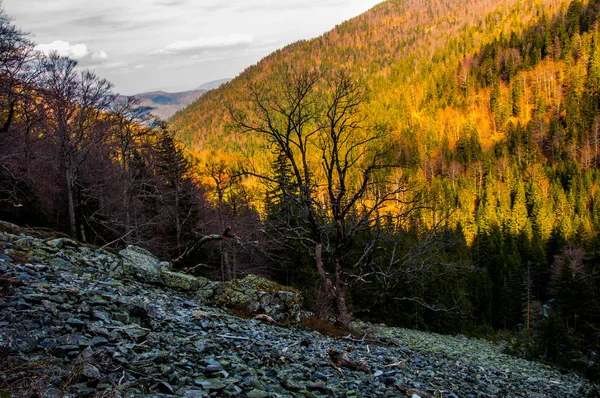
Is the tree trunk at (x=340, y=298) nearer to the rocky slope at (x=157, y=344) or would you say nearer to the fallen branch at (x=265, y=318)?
the rocky slope at (x=157, y=344)

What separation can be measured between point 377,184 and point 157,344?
486 inches

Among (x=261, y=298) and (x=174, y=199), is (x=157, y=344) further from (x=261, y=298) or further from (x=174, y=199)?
(x=174, y=199)

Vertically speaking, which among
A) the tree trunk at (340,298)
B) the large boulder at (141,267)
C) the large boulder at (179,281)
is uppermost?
the large boulder at (141,267)

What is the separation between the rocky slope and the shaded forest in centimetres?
269

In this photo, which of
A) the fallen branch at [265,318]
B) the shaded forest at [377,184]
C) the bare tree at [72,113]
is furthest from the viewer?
the bare tree at [72,113]

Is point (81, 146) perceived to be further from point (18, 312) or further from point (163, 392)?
point (163, 392)

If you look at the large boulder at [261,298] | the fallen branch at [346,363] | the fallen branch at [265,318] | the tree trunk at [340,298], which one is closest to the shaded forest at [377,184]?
the tree trunk at [340,298]

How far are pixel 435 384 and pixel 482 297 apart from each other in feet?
194

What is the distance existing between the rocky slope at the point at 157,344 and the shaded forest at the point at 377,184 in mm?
2692

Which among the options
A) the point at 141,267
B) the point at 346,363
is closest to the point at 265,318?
the point at 346,363

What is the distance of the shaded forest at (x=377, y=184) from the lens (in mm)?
13617

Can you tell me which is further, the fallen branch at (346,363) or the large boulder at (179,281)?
the large boulder at (179,281)

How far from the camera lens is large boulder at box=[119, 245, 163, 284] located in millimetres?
10992

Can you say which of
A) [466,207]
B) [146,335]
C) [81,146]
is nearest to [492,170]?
→ [466,207]
